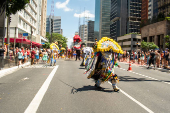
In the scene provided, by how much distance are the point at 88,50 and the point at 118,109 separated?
403 inches

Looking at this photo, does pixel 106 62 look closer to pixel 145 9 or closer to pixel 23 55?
pixel 23 55

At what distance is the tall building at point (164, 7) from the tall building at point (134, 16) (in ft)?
121

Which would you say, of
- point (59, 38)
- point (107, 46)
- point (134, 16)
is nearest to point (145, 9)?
point (134, 16)

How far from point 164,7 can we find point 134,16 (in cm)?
4400

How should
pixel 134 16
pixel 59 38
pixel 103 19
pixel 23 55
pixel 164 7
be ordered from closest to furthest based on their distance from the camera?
1. pixel 23 55
2. pixel 164 7
3. pixel 59 38
4. pixel 134 16
5. pixel 103 19

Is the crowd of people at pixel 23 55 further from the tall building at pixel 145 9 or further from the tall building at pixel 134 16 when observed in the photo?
the tall building at pixel 145 9

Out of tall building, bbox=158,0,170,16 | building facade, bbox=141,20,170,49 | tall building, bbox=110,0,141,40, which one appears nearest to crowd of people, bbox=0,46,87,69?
building facade, bbox=141,20,170,49

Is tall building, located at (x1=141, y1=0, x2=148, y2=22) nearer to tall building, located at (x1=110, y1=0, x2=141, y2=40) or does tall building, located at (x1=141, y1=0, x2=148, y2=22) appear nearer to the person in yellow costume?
tall building, located at (x1=110, y1=0, x2=141, y2=40)

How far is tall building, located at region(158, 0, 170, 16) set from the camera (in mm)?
71438

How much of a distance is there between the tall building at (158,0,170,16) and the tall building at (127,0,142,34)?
36867mm

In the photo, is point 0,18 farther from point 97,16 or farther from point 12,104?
point 97,16

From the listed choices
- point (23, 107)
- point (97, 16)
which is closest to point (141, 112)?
point (23, 107)

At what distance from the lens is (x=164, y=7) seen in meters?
74.6

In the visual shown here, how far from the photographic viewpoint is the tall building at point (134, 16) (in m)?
115
